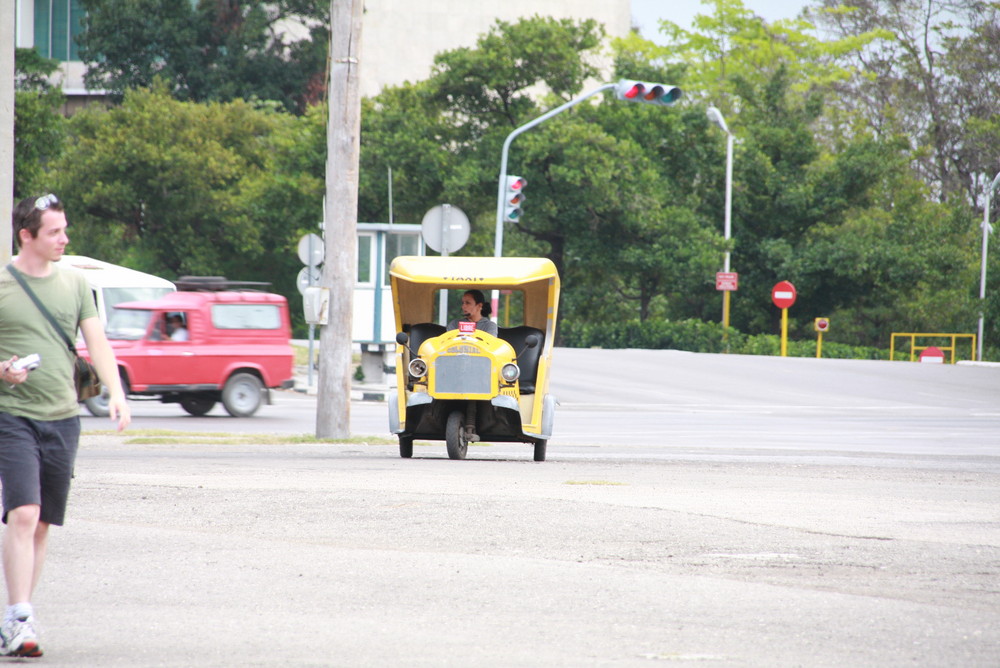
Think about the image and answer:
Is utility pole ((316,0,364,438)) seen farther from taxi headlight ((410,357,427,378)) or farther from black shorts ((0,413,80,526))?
black shorts ((0,413,80,526))

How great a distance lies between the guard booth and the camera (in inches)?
1196

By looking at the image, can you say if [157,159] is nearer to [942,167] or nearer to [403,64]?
[403,64]

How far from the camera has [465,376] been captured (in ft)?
47.3

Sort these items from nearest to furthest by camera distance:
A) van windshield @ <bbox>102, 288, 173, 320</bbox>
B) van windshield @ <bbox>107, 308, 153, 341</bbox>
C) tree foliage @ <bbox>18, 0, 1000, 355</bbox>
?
van windshield @ <bbox>107, 308, 153, 341</bbox>
van windshield @ <bbox>102, 288, 173, 320</bbox>
tree foliage @ <bbox>18, 0, 1000, 355</bbox>

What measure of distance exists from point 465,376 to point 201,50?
57509mm

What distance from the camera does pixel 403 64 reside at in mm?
76125

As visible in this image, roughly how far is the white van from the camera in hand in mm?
22591

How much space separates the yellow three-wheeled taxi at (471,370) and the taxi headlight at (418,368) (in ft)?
0.03

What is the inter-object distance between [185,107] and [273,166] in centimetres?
452

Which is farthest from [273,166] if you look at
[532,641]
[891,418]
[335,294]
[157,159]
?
[532,641]

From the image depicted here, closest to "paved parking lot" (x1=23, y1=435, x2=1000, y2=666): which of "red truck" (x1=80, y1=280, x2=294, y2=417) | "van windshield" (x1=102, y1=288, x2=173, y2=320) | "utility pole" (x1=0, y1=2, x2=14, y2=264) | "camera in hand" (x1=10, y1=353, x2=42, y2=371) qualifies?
"camera in hand" (x1=10, y1=353, x2=42, y2=371)

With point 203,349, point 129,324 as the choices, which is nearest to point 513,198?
point 203,349

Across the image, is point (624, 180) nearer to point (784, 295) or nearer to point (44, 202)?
point (784, 295)

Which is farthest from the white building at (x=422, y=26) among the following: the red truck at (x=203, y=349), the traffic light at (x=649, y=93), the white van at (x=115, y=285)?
the red truck at (x=203, y=349)
